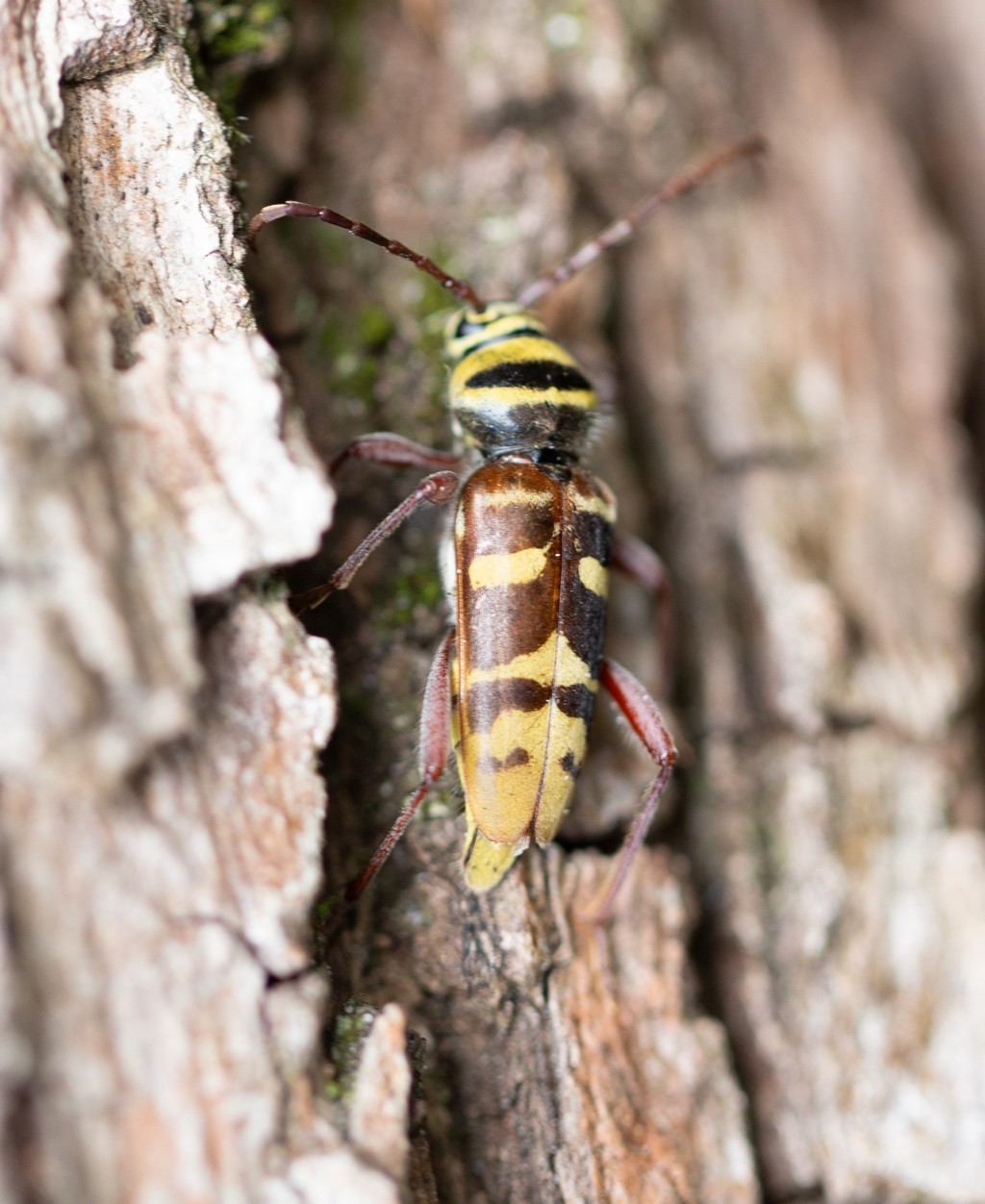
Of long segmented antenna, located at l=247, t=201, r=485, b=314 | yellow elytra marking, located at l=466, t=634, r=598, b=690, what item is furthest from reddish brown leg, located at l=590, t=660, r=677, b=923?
long segmented antenna, located at l=247, t=201, r=485, b=314

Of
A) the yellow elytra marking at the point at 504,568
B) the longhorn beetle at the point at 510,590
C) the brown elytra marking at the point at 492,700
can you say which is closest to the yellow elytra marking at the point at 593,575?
the longhorn beetle at the point at 510,590

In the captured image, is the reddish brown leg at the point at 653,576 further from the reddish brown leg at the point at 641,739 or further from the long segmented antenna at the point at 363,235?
the long segmented antenna at the point at 363,235

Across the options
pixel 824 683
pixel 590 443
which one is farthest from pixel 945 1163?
pixel 590 443

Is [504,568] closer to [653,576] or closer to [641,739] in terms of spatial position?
[641,739]

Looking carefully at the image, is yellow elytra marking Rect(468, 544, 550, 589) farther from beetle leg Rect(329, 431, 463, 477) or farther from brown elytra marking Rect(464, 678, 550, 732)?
beetle leg Rect(329, 431, 463, 477)

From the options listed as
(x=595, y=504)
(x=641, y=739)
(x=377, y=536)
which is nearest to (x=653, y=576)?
(x=595, y=504)

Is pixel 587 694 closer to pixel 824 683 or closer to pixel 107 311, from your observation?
pixel 824 683

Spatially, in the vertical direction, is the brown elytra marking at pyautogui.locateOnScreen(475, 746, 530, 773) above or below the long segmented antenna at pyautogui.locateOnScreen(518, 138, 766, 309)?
below
